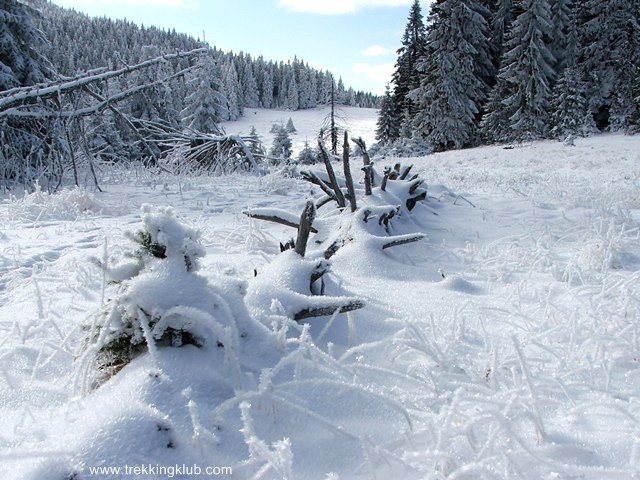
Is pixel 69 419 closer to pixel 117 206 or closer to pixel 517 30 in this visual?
pixel 117 206

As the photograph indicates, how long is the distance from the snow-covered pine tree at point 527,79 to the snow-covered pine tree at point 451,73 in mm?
1805

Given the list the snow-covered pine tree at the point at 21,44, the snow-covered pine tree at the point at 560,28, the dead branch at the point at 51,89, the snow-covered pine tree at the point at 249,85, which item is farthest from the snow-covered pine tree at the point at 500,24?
the snow-covered pine tree at the point at 249,85

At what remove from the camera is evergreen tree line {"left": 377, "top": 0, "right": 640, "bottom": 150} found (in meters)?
23.1

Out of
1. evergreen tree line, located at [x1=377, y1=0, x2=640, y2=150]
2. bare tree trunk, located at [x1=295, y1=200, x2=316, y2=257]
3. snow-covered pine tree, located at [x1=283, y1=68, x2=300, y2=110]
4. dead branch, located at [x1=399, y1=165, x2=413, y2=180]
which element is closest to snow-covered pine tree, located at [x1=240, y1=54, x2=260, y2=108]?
snow-covered pine tree, located at [x1=283, y1=68, x2=300, y2=110]

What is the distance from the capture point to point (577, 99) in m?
22.8

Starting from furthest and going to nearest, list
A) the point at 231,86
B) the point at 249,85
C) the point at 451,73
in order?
the point at 249,85 < the point at 231,86 < the point at 451,73

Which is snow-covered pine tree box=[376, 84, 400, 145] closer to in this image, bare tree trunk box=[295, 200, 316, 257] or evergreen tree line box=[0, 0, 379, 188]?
evergreen tree line box=[0, 0, 379, 188]

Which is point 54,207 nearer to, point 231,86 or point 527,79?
point 527,79

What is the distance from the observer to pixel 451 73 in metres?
25.9

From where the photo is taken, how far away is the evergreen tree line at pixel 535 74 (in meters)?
23.1

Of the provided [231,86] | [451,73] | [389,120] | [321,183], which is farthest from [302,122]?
[321,183]

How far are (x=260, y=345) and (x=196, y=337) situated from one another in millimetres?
231

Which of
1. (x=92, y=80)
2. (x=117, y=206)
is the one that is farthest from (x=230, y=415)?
(x=92, y=80)

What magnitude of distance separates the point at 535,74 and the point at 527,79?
0.47 meters
